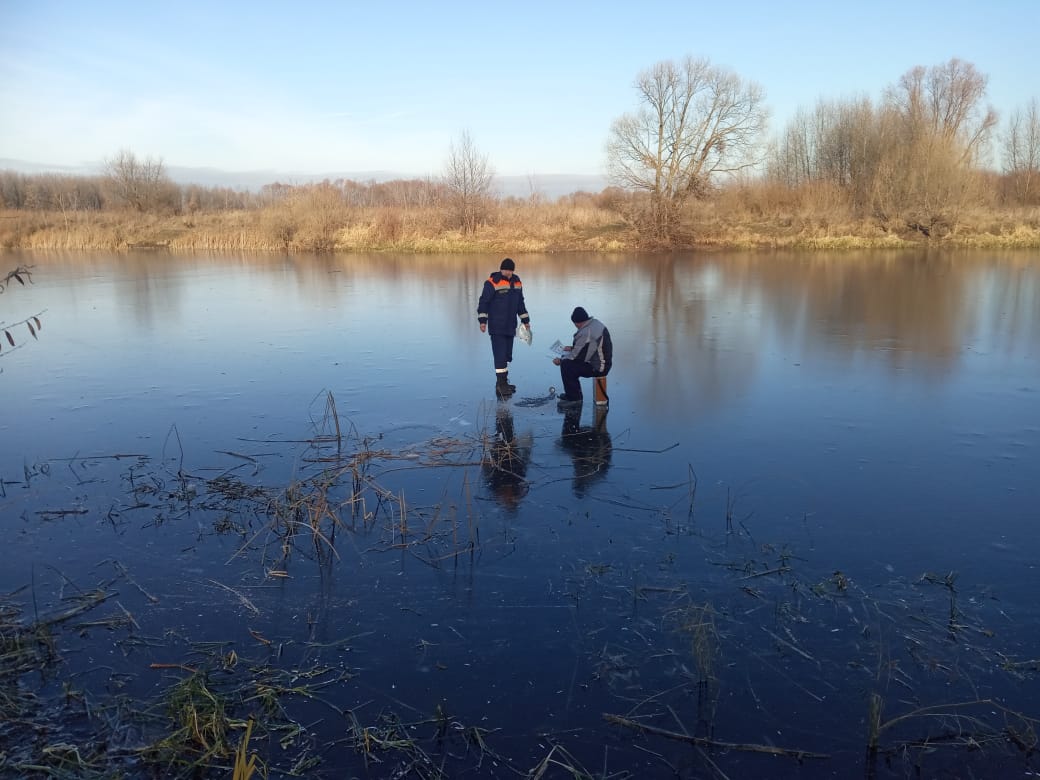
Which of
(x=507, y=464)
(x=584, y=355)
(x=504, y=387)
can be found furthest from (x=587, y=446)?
(x=504, y=387)

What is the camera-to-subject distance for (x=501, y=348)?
10.4 meters

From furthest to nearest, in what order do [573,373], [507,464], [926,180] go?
1. [926,180]
2. [573,373]
3. [507,464]

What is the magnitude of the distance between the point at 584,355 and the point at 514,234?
30.0m

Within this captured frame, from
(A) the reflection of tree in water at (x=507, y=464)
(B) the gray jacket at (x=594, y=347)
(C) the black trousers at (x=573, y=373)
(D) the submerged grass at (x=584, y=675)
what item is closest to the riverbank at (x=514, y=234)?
(C) the black trousers at (x=573, y=373)

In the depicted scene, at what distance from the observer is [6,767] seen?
11.5 feet

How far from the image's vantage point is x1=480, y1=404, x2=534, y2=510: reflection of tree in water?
6.63m

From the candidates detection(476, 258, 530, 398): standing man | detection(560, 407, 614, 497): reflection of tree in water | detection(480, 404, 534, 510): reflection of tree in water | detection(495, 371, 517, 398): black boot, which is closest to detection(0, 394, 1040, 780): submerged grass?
detection(480, 404, 534, 510): reflection of tree in water

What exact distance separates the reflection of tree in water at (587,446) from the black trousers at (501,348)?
5.51 feet

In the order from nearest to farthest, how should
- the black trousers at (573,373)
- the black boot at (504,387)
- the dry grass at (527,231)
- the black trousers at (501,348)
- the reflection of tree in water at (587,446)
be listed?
the reflection of tree in water at (587,446)
the black trousers at (573,373)
the black boot at (504,387)
the black trousers at (501,348)
the dry grass at (527,231)

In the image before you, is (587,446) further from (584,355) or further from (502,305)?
(502,305)

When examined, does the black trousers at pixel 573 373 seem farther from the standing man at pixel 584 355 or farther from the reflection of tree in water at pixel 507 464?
the reflection of tree in water at pixel 507 464

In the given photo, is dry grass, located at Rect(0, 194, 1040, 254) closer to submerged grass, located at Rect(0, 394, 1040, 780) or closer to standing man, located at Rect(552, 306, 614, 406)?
standing man, located at Rect(552, 306, 614, 406)

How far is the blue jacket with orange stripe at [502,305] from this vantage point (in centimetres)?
1018

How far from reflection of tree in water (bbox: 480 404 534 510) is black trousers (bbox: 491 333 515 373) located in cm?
192
